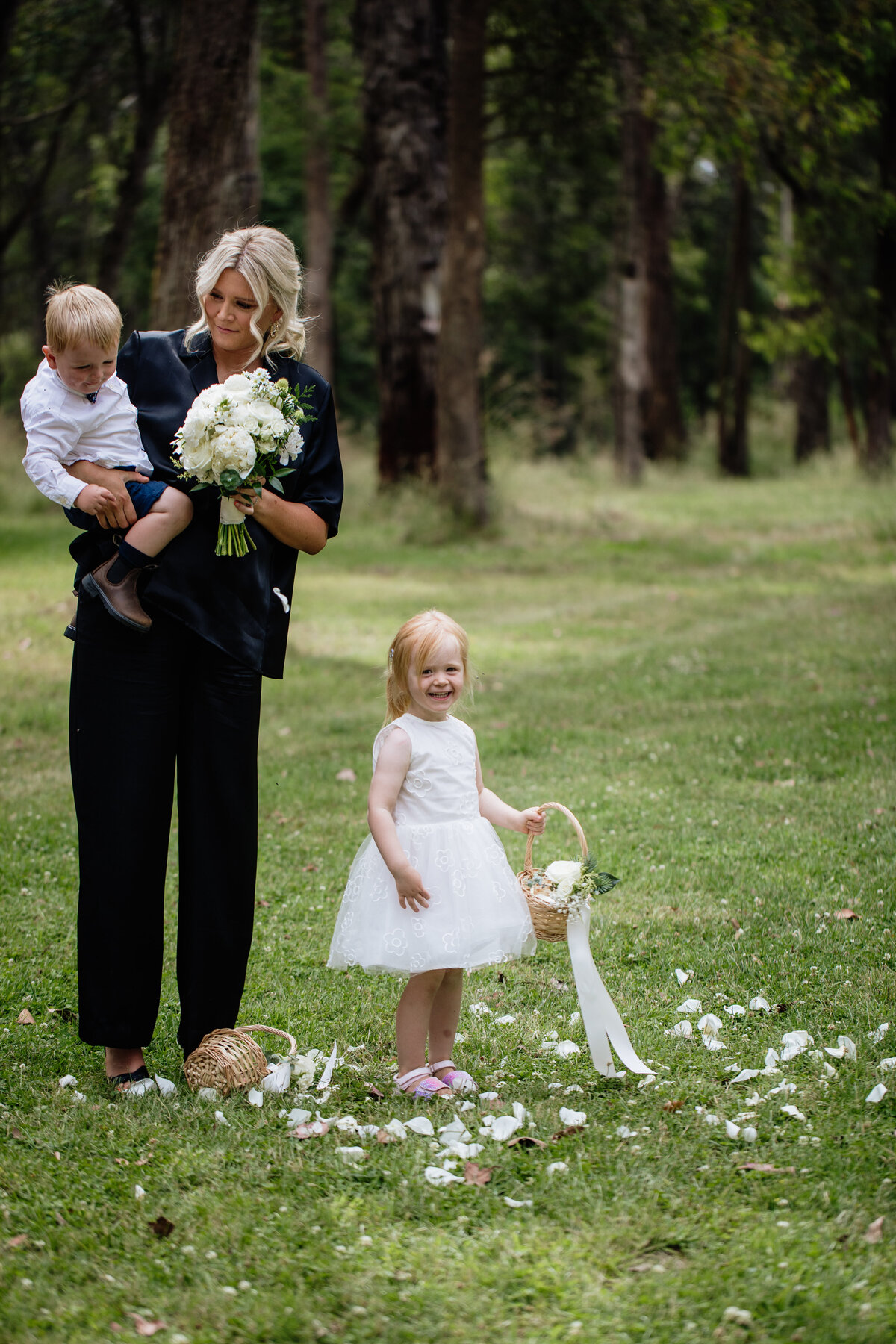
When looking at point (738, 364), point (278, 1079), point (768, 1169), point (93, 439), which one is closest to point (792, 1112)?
point (768, 1169)

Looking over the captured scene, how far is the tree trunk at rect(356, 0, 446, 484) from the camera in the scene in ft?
56.1

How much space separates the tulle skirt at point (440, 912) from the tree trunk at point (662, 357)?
29.4 meters

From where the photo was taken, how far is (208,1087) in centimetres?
368

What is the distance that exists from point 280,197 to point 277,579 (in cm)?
2968

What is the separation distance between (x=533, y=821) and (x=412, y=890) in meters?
0.43

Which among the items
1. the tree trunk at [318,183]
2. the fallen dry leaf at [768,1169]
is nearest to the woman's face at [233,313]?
the fallen dry leaf at [768,1169]

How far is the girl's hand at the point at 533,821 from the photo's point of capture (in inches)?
143

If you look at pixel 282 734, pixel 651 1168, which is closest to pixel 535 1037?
pixel 651 1168

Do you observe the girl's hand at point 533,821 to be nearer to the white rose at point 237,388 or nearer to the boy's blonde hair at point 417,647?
A: the boy's blonde hair at point 417,647

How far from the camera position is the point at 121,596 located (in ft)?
11.3

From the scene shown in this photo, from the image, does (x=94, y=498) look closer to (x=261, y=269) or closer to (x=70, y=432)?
(x=70, y=432)

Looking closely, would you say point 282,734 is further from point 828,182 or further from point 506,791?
point 828,182

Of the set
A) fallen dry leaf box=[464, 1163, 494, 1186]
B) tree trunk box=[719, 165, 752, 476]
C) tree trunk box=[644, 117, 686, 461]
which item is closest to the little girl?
fallen dry leaf box=[464, 1163, 494, 1186]

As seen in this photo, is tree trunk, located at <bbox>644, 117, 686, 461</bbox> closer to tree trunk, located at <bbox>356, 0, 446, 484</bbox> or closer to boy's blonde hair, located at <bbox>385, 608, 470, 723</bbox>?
tree trunk, located at <bbox>356, 0, 446, 484</bbox>
